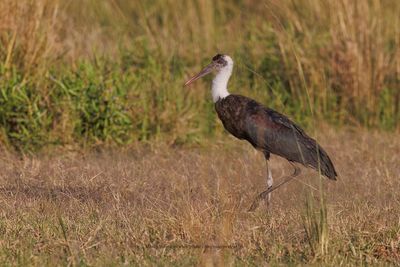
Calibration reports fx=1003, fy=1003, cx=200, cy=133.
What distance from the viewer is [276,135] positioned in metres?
7.13

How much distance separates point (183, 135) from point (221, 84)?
1457mm

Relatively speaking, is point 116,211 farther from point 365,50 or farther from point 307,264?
point 365,50

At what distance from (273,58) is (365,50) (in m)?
0.94

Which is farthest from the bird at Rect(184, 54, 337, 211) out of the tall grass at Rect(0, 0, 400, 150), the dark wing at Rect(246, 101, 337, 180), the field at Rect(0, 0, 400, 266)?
the tall grass at Rect(0, 0, 400, 150)

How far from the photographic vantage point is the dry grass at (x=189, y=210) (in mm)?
5527

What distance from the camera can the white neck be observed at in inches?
301

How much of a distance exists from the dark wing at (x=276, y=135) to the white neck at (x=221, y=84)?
1.26 feet

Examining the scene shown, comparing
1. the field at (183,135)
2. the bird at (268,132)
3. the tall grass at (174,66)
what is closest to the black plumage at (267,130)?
the bird at (268,132)

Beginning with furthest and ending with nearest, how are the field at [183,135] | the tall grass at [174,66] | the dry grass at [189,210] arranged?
the tall grass at [174,66] → the field at [183,135] → the dry grass at [189,210]

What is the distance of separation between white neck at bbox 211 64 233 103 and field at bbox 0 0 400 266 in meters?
0.60

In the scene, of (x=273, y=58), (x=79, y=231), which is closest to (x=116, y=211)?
(x=79, y=231)

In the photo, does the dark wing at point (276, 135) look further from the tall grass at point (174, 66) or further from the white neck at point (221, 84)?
the tall grass at point (174, 66)

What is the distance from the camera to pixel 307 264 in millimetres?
5410

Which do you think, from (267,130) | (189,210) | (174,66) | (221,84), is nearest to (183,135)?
(174,66)
